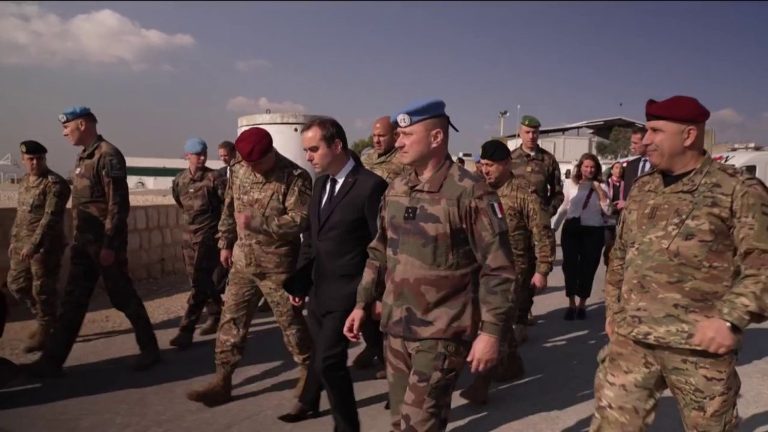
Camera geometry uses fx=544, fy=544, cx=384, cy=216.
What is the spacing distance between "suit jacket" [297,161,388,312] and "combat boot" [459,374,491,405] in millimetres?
1307

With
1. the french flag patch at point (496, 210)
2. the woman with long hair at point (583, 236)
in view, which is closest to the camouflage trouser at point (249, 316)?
the french flag patch at point (496, 210)

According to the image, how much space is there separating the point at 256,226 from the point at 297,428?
1.35 meters

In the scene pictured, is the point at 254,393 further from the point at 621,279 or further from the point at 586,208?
the point at 586,208

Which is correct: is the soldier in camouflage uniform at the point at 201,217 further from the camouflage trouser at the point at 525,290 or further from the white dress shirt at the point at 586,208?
the white dress shirt at the point at 586,208

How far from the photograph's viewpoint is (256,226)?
360cm

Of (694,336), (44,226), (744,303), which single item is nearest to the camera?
(744,303)

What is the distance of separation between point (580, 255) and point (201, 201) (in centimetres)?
446

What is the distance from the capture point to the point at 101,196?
4566 millimetres

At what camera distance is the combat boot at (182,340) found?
5312 mm

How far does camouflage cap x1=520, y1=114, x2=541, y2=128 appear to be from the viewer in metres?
5.98

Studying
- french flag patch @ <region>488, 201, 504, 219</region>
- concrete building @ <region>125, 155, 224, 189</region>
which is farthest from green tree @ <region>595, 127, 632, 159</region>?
french flag patch @ <region>488, 201, 504, 219</region>

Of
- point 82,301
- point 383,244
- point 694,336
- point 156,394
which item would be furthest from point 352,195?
point 82,301

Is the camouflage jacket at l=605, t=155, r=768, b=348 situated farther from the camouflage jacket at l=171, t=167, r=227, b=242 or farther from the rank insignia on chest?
the camouflage jacket at l=171, t=167, r=227, b=242

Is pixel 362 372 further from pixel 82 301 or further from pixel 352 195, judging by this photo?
pixel 82 301
